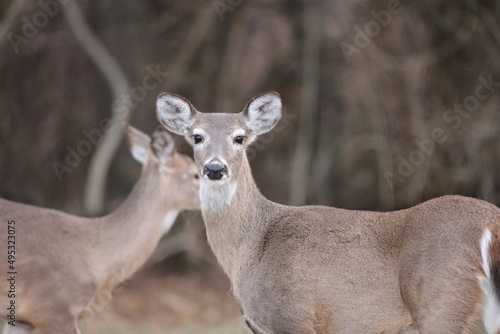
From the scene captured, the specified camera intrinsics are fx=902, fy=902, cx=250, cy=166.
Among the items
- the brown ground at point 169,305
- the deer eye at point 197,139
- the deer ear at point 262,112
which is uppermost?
the deer ear at point 262,112

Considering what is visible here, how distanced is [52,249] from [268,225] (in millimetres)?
2424

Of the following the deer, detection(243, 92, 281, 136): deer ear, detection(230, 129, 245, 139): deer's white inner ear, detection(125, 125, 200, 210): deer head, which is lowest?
the deer

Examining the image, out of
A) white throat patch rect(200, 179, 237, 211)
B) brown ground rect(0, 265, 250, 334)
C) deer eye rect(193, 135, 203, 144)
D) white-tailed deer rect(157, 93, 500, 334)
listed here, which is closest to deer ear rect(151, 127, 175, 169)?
white-tailed deer rect(157, 93, 500, 334)

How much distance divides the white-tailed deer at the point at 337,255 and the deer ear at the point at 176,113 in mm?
14

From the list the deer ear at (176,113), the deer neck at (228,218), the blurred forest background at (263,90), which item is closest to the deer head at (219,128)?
the deer ear at (176,113)

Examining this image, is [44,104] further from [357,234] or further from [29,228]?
[357,234]

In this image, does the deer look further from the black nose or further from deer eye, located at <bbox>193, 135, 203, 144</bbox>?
the black nose

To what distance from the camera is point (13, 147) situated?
14.1 m

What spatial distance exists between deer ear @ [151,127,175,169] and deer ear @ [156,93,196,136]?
6.08ft

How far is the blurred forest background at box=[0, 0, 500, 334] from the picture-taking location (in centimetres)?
1262

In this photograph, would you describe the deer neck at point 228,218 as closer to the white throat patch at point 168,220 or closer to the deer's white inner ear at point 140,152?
the white throat patch at point 168,220

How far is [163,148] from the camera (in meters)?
9.09

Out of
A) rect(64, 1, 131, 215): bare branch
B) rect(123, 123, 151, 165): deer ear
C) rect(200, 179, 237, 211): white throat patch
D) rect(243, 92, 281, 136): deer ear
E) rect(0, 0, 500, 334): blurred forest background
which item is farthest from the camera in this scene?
rect(64, 1, 131, 215): bare branch

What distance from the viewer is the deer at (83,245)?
785 cm
